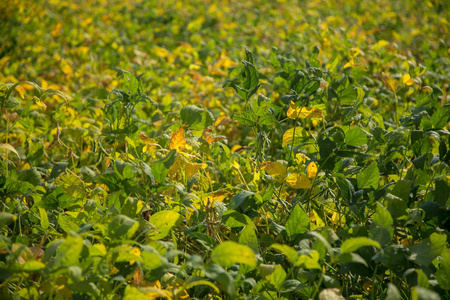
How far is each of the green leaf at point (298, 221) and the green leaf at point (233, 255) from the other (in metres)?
0.31

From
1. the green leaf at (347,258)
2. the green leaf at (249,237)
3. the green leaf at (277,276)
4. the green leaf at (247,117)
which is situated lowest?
the green leaf at (277,276)

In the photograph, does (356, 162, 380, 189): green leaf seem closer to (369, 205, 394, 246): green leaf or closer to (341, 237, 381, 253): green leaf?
(369, 205, 394, 246): green leaf

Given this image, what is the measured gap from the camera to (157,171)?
1020mm

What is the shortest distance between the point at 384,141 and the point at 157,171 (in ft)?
2.33

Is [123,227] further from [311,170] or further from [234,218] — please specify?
[311,170]

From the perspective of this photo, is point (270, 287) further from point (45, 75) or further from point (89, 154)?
point (45, 75)

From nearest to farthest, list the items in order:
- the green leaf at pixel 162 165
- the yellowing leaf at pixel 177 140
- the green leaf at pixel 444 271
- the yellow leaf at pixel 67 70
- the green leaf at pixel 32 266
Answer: the green leaf at pixel 32 266 < the green leaf at pixel 444 271 < the green leaf at pixel 162 165 < the yellowing leaf at pixel 177 140 < the yellow leaf at pixel 67 70

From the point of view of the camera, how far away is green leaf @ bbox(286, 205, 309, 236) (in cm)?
108

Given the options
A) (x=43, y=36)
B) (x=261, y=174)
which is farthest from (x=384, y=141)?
(x=43, y=36)

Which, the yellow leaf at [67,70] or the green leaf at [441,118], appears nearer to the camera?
the green leaf at [441,118]

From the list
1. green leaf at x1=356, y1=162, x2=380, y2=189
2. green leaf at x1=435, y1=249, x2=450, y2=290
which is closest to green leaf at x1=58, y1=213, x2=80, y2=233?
green leaf at x1=356, y1=162, x2=380, y2=189

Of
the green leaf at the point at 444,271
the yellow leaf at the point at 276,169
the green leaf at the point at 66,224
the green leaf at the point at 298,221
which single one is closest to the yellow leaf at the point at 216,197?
the yellow leaf at the point at 276,169

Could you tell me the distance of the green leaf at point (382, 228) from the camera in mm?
908

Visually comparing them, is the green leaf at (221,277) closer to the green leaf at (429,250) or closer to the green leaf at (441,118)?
the green leaf at (429,250)
